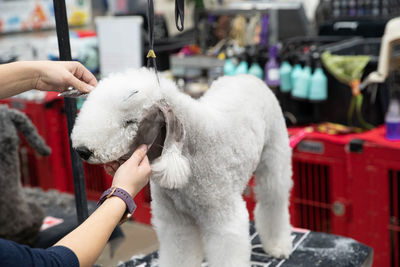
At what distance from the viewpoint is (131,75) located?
1.10 m

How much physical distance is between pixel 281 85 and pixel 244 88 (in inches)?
45.2

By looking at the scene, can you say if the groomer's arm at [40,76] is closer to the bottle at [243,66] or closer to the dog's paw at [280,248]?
the dog's paw at [280,248]

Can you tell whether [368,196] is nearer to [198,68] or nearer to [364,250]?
[364,250]

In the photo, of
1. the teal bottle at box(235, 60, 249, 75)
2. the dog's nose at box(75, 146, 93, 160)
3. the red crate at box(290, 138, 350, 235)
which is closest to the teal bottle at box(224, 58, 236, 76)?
the teal bottle at box(235, 60, 249, 75)

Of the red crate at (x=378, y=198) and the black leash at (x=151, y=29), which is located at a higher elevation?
the black leash at (x=151, y=29)

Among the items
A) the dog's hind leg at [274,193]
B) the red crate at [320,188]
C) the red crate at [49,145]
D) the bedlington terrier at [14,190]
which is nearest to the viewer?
the dog's hind leg at [274,193]

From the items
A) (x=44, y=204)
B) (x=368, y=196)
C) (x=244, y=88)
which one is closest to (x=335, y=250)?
(x=368, y=196)

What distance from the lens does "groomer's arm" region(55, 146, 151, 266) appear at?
3.08 ft

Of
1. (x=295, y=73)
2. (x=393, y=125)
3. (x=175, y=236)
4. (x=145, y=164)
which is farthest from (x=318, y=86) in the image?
(x=145, y=164)

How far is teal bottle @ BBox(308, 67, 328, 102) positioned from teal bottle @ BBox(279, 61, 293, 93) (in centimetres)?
16

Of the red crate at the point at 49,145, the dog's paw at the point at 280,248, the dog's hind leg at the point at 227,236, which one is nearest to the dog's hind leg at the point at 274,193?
the dog's paw at the point at 280,248

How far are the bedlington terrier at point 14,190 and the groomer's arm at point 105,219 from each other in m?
0.99

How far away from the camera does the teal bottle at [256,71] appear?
2.67 m

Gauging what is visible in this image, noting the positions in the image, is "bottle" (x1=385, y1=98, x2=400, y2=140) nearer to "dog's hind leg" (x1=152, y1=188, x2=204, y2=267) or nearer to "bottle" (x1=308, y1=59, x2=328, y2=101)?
"bottle" (x1=308, y1=59, x2=328, y2=101)
